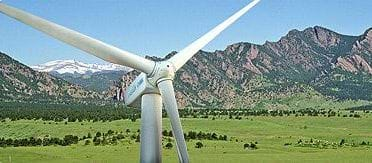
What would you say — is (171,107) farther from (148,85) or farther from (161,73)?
(161,73)

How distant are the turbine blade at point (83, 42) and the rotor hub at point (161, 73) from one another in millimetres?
352

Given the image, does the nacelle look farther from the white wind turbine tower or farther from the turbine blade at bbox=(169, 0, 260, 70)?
the turbine blade at bbox=(169, 0, 260, 70)

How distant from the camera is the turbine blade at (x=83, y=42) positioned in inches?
1423

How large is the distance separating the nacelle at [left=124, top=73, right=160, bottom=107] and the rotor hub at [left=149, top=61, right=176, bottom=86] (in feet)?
1.53

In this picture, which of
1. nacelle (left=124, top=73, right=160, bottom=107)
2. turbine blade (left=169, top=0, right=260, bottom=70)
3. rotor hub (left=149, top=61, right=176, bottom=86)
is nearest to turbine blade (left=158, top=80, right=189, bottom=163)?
rotor hub (left=149, top=61, right=176, bottom=86)

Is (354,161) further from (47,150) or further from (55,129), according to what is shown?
(55,129)

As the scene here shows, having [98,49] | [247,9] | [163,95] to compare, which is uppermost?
[247,9]

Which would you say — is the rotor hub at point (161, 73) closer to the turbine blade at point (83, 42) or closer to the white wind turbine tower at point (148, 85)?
the white wind turbine tower at point (148, 85)

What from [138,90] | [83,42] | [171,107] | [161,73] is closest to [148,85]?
[161,73]

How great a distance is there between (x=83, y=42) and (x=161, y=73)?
516 centimetres

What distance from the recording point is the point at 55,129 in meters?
194

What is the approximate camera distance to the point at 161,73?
3856 cm

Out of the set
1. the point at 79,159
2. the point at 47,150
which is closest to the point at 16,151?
the point at 47,150

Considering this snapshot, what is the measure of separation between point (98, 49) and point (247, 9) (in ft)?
44.2
